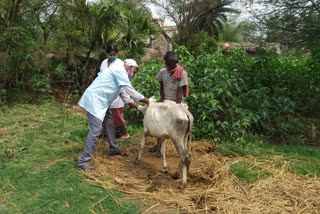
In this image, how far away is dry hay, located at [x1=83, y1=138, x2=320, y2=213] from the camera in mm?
2865

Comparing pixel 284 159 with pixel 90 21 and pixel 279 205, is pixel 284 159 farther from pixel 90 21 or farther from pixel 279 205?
pixel 90 21

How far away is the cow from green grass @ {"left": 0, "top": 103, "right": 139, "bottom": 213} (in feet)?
2.83

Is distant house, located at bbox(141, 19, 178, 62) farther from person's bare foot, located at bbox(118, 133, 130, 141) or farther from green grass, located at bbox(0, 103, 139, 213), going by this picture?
person's bare foot, located at bbox(118, 133, 130, 141)

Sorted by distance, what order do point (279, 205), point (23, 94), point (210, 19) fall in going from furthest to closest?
point (210, 19), point (23, 94), point (279, 205)

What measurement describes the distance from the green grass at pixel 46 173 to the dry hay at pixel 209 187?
286 millimetres

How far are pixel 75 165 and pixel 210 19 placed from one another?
59.4 feet

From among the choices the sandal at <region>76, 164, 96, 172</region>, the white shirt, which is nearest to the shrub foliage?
the white shirt

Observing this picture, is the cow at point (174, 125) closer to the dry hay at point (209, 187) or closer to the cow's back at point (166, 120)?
the cow's back at point (166, 120)

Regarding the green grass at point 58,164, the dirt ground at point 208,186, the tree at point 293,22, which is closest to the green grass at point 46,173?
the green grass at point 58,164

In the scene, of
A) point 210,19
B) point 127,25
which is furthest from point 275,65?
point 210,19

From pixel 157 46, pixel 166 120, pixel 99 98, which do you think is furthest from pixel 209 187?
pixel 157 46

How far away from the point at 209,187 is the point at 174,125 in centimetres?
91

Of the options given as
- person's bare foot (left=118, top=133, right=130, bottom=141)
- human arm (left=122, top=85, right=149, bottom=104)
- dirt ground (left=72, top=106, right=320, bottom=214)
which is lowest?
person's bare foot (left=118, top=133, right=130, bottom=141)

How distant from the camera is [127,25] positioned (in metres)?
9.98
